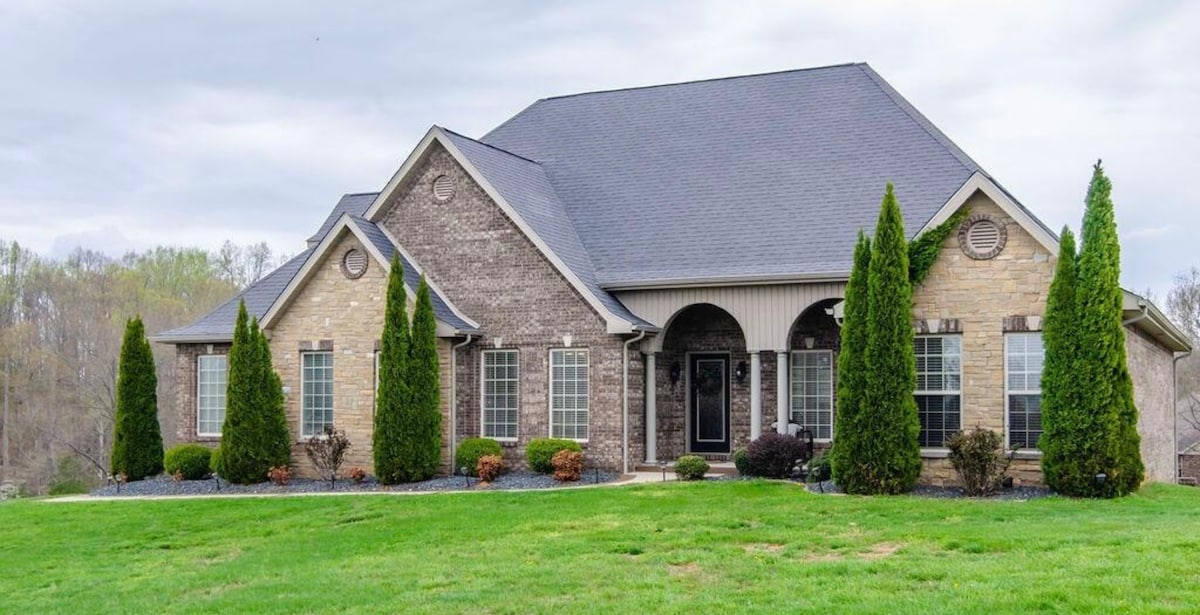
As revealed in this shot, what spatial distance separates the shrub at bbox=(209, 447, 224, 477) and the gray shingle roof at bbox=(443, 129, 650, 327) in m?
6.69

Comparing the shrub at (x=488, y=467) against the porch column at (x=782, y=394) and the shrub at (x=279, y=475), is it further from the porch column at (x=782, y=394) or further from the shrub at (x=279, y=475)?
the porch column at (x=782, y=394)

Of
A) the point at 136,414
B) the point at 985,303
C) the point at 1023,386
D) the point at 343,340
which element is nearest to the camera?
the point at 1023,386

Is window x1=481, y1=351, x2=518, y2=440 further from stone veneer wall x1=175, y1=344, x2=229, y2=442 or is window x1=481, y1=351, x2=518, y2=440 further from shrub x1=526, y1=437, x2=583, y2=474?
stone veneer wall x1=175, y1=344, x2=229, y2=442

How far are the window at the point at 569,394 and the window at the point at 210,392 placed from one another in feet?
23.0

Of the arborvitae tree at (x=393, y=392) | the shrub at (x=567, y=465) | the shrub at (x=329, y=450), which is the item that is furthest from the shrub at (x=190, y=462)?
the shrub at (x=567, y=465)

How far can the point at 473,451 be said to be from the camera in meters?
21.0

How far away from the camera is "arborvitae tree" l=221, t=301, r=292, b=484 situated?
21422 millimetres

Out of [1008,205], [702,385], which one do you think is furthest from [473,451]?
[1008,205]

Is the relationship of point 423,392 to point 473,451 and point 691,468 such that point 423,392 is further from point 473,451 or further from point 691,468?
point 691,468

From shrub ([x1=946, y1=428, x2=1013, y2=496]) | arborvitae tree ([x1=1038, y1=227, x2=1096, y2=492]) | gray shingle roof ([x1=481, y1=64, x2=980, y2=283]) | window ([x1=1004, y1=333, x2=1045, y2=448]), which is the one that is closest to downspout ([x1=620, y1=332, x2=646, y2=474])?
gray shingle roof ([x1=481, y1=64, x2=980, y2=283])

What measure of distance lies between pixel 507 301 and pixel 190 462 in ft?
21.5

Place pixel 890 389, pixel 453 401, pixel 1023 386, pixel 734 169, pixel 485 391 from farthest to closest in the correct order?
1. pixel 734 169
2. pixel 485 391
3. pixel 453 401
4. pixel 1023 386
5. pixel 890 389

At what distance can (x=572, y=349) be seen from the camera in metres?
21.5

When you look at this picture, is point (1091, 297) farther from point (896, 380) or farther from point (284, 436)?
point (284, 436)
